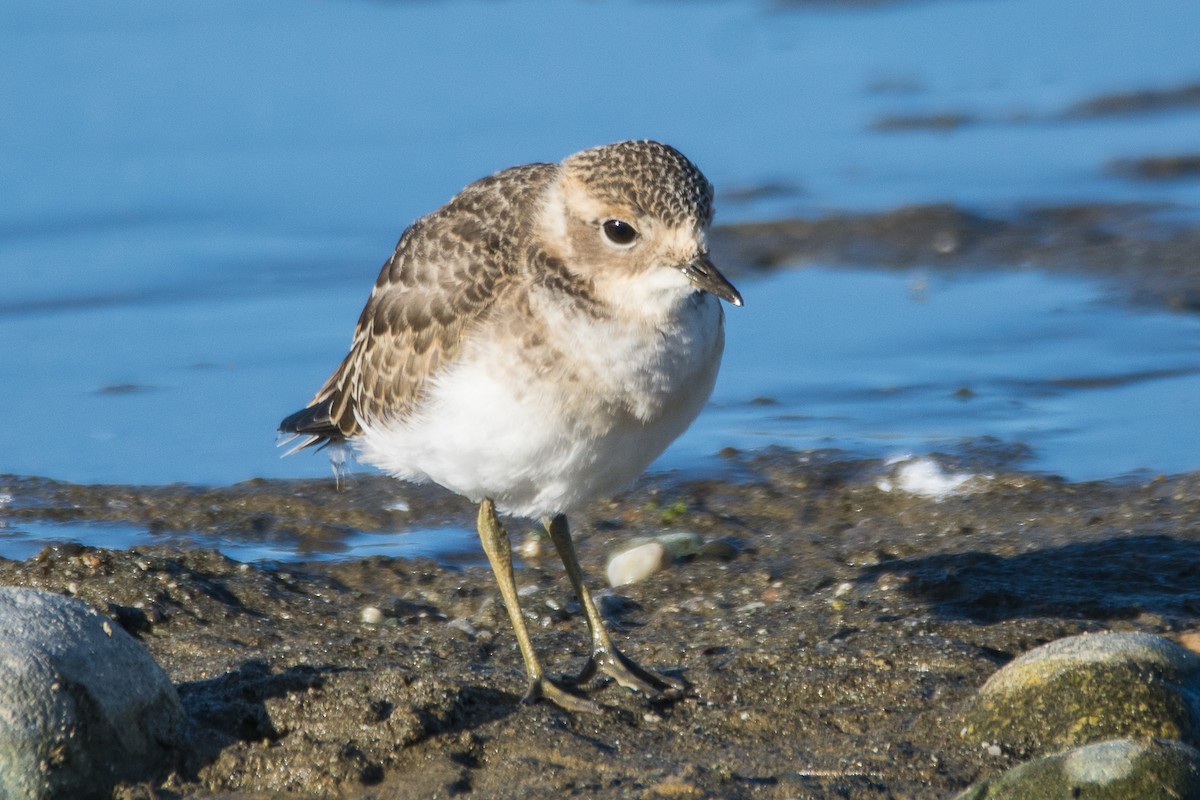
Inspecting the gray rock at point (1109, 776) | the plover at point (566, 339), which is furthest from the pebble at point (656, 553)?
the gray rock at point (1109, 776)

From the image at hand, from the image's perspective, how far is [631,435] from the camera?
5.09 metres

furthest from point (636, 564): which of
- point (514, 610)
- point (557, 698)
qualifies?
point (557, 698)

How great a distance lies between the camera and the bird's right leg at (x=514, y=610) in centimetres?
501

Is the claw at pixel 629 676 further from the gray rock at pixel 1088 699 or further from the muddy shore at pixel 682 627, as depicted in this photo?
the gray rock at pixel 1088 699

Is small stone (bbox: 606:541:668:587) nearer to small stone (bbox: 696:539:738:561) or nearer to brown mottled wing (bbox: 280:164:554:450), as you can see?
small stone (bbox: 696:539:738:561)

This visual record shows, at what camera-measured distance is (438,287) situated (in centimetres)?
536

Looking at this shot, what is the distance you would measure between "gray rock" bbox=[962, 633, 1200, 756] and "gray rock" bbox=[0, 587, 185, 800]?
2092 millimetres

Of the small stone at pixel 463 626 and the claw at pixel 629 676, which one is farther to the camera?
the small stone at pixel 463 626

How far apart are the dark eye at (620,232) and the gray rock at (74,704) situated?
174 cm

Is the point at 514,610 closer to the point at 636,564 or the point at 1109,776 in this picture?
the point at 636,564

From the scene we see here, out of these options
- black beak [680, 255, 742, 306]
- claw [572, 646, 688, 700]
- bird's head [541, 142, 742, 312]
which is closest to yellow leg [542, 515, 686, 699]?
claw [572, 646, 688, 700]

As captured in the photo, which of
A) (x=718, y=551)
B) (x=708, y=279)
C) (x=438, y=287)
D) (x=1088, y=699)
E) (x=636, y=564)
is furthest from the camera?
(x=718, y=551)

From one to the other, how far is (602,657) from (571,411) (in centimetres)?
86

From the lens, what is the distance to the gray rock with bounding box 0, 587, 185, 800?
418 centimetres
